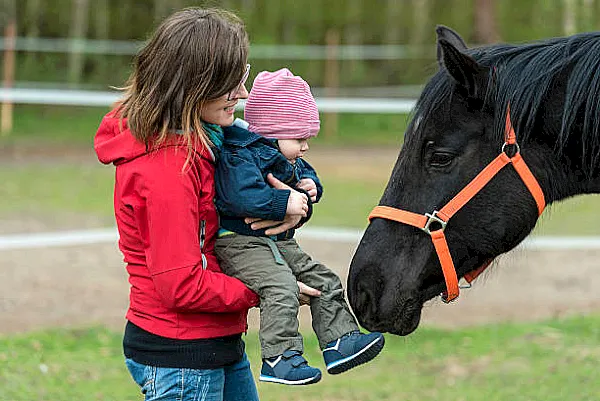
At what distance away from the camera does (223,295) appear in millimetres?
2307

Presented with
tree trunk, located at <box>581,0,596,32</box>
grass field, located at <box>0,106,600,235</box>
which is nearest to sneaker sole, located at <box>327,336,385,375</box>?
grass field, located at <box>0,106,600,235</box>

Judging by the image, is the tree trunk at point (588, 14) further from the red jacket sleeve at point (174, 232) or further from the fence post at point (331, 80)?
the red jacket sleeve at point (174, 232)

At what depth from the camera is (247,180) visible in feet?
7.60

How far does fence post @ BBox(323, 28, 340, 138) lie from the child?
12.5m

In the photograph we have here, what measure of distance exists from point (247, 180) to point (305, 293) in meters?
0.34

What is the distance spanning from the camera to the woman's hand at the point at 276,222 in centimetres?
237

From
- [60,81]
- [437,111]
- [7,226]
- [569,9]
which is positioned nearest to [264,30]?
[60,81]

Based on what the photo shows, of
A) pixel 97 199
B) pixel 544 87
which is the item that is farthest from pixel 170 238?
pixel 97 199

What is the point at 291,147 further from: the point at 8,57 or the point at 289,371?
the point at 8,57

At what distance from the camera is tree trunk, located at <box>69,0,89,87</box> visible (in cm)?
1619

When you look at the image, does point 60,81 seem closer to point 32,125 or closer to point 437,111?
point 32,125

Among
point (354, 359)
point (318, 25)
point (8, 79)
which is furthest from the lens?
point (318, 25)

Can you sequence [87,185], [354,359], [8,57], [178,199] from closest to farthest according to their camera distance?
[178,199] < [354,359] < [87,185] < [8,57]

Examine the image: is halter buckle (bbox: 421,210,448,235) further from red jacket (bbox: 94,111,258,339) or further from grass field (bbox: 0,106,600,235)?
grass field (bbox: 0,106,600,235)
